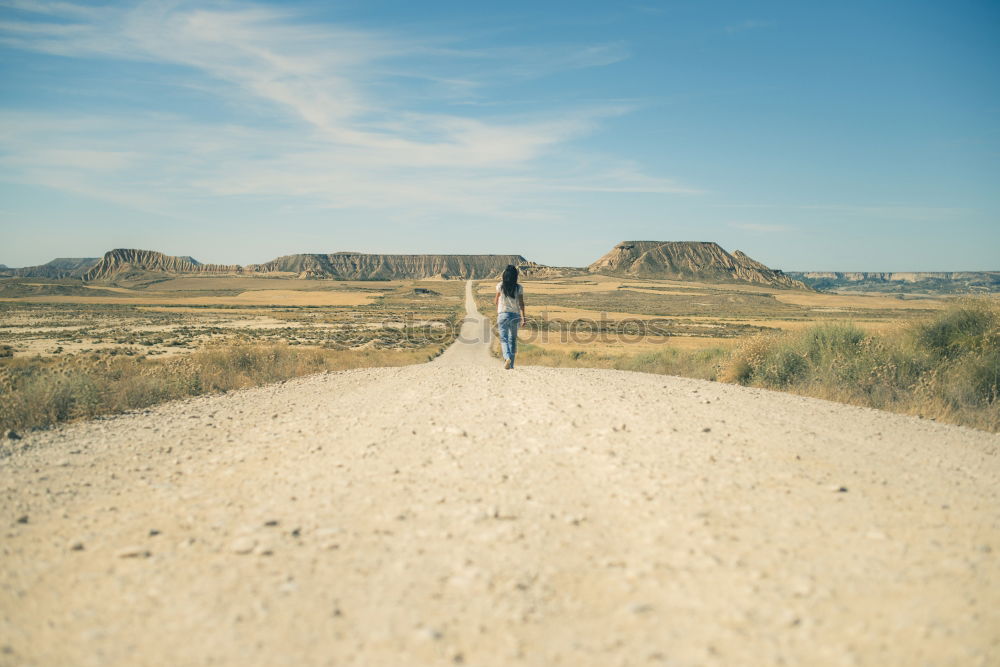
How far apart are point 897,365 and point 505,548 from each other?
1290 cm

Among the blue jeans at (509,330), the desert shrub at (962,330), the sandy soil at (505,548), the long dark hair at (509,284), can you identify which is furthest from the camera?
the blue jeans at (509,330)

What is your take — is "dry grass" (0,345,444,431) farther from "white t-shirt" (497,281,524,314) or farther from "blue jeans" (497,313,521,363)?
"white t-shirt" (497,281,524,314)

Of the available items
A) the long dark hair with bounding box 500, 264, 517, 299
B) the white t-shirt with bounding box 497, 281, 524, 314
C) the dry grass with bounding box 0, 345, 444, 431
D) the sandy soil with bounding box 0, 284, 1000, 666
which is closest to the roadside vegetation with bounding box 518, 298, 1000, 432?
the sandy soil with bounding box 0, 284, 1000, 666

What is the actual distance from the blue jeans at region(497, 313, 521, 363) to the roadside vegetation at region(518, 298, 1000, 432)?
624 cm

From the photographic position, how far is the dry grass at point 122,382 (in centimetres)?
935

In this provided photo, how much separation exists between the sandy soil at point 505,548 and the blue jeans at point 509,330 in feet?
19.7

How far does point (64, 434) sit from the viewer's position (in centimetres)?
835

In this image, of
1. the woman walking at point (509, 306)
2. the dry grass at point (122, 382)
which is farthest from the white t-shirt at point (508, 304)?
the dry grass at point (122, 382)

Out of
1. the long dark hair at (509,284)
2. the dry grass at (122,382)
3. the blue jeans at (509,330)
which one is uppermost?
the long dark hair at (509,284)

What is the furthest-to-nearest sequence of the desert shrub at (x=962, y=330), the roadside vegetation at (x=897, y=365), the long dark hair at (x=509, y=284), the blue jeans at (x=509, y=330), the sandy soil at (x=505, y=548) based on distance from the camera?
the blue jeans at (x=509, y=330) < the long dark hair at (x=509, y=284) < the desert shrub at (x=962, y=330) < the roadside vegetation at (x=897, y=365) < the sandy soil at (x=505, y=548)

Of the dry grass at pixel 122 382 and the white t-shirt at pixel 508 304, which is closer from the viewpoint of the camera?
the dry grass at pixel 122 382

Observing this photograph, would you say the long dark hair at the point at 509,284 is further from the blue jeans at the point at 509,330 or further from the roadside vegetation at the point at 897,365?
the roadside vegetation at the point at 897,365

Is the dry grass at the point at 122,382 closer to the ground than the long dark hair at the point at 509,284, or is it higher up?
closer to the ground

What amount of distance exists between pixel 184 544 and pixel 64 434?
18.7 feet
